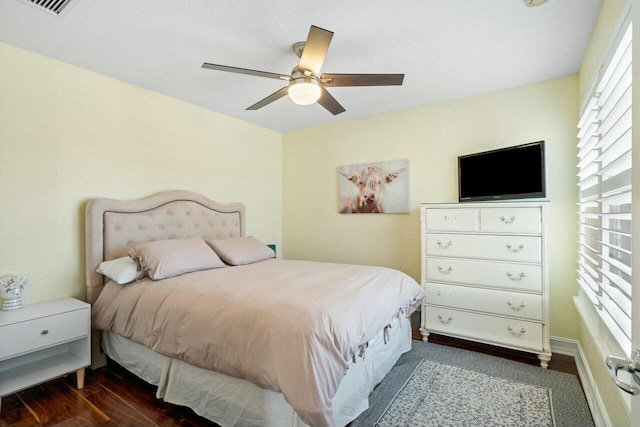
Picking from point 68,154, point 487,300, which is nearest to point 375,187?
point 487,300

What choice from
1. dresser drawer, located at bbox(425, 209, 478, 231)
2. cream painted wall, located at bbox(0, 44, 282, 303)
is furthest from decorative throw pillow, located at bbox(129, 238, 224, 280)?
dresser drawer, located at bbox(425, 209, 478, 231)

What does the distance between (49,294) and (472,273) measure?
11.4ft

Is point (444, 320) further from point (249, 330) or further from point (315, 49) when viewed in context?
point (315, 49)

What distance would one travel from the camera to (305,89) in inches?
83.8

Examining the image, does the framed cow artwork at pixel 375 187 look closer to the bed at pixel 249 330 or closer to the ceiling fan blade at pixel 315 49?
the bed at pixel 249 330

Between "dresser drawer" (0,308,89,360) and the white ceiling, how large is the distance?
75.1 inches

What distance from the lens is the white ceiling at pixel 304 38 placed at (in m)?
1.86

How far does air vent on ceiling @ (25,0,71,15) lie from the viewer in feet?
5.90

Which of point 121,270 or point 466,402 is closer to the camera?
point 466,402

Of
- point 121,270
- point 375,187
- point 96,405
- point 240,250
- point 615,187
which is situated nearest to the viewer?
point 615,187

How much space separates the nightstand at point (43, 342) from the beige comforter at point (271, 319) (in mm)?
170

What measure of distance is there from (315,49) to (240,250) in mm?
1962

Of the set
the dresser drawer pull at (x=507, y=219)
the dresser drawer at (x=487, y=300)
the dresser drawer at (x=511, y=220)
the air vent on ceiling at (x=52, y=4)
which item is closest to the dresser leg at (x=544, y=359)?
the dresser drawer at (x=487, y=300)

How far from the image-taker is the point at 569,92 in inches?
109
